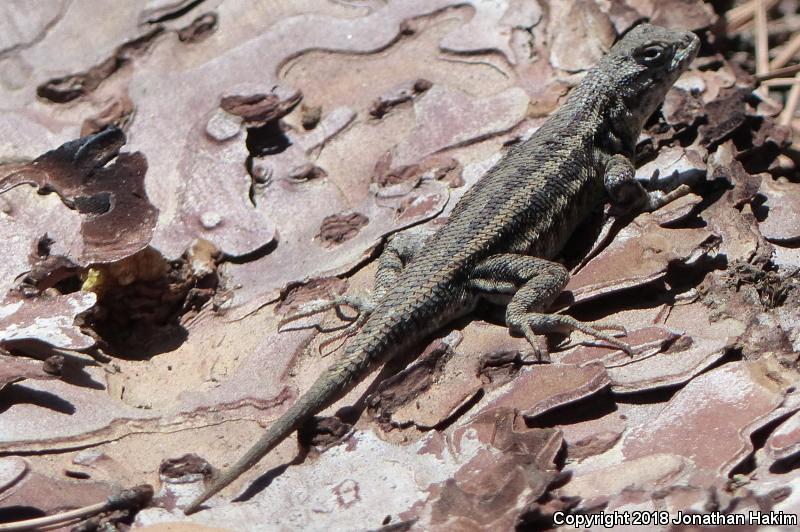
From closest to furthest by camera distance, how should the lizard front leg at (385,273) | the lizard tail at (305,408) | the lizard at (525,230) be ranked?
1. the lizard tail at (305,408)
2. the lizard at (525,230)
3. the lizard front leg at (385,273)

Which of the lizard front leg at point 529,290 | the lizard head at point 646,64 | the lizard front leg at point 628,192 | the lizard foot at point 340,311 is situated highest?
the lizard head at point 646,64

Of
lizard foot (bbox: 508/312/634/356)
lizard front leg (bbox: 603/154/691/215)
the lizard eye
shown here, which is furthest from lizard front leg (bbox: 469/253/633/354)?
the lizard eye

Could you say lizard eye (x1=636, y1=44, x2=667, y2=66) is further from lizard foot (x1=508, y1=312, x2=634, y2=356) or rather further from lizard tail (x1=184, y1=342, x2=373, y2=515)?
lizard tail (x1=184, y1=342, x2=373, y2=515)

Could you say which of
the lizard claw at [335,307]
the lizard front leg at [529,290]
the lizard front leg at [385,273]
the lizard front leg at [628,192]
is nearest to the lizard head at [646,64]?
the lizard front leg at [628,192]

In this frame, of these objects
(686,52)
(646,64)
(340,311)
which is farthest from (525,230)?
(686,52)

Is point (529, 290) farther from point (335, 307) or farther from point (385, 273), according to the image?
point (335, 307)

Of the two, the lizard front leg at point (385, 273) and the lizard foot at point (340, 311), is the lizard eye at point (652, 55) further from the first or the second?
the lizard foot at point (340, 311)

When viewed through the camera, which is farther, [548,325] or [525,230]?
[525,230]

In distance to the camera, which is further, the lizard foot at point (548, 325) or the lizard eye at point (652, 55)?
the lizard eye at point (652, 55)
